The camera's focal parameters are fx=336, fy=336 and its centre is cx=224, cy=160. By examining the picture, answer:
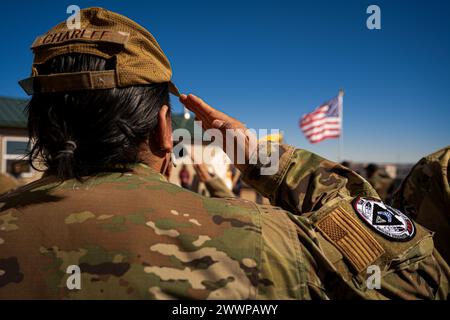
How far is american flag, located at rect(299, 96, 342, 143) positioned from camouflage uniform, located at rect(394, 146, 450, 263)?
1357 centimetres

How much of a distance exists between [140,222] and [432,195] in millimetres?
1308

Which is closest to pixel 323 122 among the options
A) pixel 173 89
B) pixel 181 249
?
pixel 173 89

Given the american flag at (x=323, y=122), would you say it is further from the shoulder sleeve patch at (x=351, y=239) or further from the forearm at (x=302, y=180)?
the shoulder sleeve patch at (x=351, y=239)

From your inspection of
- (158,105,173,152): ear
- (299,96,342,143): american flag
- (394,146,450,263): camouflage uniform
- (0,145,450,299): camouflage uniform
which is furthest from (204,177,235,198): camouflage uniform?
(299,96,342,143): american flag

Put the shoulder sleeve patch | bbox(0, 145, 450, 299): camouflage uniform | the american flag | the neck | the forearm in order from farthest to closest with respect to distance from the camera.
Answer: the american flag, the forearm, the neck, the shoulder sleeve patch, bbox(0, 145, 450, 299): camouflage uniform

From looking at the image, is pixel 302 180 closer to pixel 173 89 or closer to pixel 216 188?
pixel 173 89

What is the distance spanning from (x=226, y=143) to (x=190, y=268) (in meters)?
0.76

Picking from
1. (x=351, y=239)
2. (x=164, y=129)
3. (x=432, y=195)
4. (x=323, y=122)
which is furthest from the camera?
(x=323, y=122)

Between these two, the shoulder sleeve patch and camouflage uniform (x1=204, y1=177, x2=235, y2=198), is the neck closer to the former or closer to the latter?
the shoulder sleeve patch

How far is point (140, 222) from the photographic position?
107cm

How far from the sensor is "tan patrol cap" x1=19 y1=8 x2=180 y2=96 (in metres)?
1.25

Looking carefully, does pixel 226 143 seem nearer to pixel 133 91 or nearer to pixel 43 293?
pixel 133 91

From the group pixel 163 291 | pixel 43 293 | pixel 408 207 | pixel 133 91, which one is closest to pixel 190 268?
pixel 163 291

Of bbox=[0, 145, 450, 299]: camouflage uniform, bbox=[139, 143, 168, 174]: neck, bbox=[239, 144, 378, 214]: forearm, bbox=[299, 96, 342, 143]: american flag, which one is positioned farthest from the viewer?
bbox=[299, 96, 342, 143]: american flag
